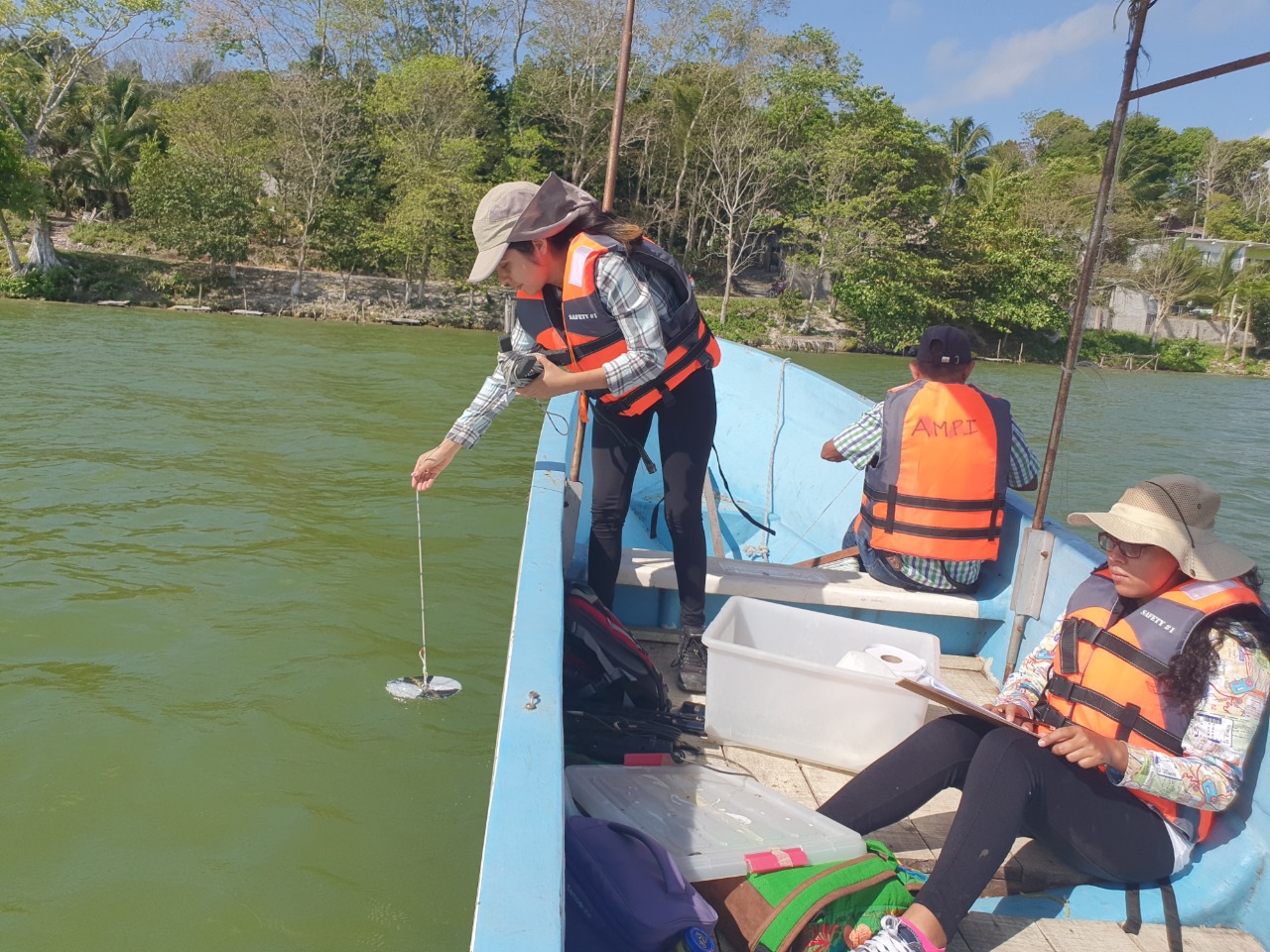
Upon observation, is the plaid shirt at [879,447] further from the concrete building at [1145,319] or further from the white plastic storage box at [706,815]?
the concrete building at [1145,319]

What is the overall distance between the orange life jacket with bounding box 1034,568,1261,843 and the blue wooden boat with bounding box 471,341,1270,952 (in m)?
0.13

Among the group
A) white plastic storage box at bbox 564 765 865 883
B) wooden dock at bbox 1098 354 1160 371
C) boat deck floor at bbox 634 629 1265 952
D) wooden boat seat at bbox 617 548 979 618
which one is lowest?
boat deck floor at bbox 634 629 1265 952

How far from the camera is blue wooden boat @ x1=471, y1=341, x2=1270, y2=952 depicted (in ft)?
4.32

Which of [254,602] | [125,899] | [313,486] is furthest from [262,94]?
[125,899]

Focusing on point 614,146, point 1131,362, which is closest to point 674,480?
point 614,146

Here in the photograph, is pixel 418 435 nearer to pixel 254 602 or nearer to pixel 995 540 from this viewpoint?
pixel 254 602

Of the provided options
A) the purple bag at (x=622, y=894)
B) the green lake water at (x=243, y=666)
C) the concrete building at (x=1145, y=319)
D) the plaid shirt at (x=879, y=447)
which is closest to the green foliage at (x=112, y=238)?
the green lake water at (x=243, y=666)

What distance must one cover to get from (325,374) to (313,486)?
666 cm

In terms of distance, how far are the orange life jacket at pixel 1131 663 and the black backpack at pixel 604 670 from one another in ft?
2.97

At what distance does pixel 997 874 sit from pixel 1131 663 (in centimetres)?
52

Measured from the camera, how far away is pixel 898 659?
7.93 ft

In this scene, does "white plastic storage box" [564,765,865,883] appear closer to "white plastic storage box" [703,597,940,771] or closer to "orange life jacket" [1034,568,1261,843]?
"white plastic storage box" [703,597,940,771]

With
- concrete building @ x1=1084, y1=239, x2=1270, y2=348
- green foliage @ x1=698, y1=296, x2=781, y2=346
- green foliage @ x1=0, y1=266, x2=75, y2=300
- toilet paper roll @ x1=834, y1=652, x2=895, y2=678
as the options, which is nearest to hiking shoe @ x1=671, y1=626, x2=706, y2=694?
toilet paper roll @ x1=834, y1=652, x2=895, y2=678

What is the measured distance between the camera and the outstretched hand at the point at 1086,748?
169 cm
